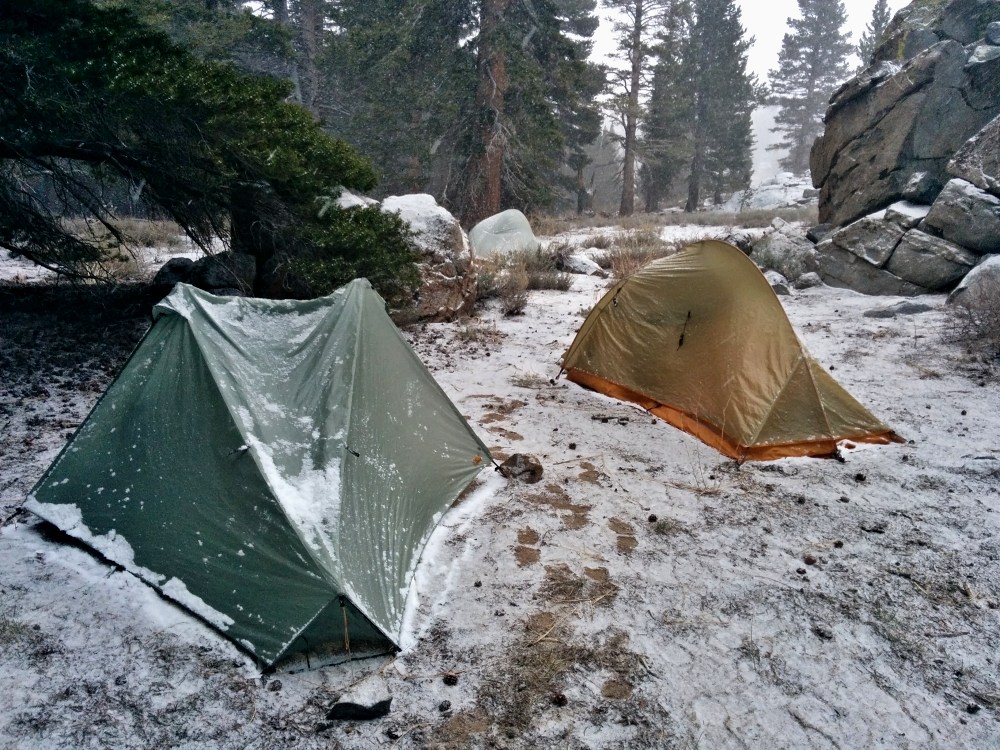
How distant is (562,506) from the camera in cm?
421

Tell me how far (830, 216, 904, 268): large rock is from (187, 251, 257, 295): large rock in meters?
10.2

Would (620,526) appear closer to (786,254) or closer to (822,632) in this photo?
(822,632)

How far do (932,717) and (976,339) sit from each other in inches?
244

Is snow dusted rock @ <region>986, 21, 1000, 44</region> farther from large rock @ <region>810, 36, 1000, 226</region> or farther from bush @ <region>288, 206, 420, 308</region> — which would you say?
bush @ <region>288, 206, 420, 308</region>

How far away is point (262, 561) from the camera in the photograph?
285 cm

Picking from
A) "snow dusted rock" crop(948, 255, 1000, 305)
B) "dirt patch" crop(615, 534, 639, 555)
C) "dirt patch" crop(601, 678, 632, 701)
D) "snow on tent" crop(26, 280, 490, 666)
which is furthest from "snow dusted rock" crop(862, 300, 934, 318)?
"dirt patch" crop(601, 678, 632, 701)

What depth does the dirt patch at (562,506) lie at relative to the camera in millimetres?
4012

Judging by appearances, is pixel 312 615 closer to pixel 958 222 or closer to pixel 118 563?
pixel 118 563

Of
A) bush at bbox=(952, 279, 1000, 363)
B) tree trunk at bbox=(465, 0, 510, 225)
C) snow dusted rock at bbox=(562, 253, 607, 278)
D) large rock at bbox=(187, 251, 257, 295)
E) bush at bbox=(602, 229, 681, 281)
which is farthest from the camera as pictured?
tree trunk at bbox=(465, 0, 510, 225)

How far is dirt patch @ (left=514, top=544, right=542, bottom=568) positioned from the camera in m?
3.55

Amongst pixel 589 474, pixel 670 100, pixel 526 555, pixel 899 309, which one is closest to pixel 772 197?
pixel 670 100

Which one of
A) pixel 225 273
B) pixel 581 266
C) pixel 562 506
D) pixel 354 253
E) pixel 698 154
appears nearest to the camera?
pixel 562 506

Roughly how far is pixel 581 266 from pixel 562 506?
31.0ft

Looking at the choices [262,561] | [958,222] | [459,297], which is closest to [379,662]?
[262,561]
